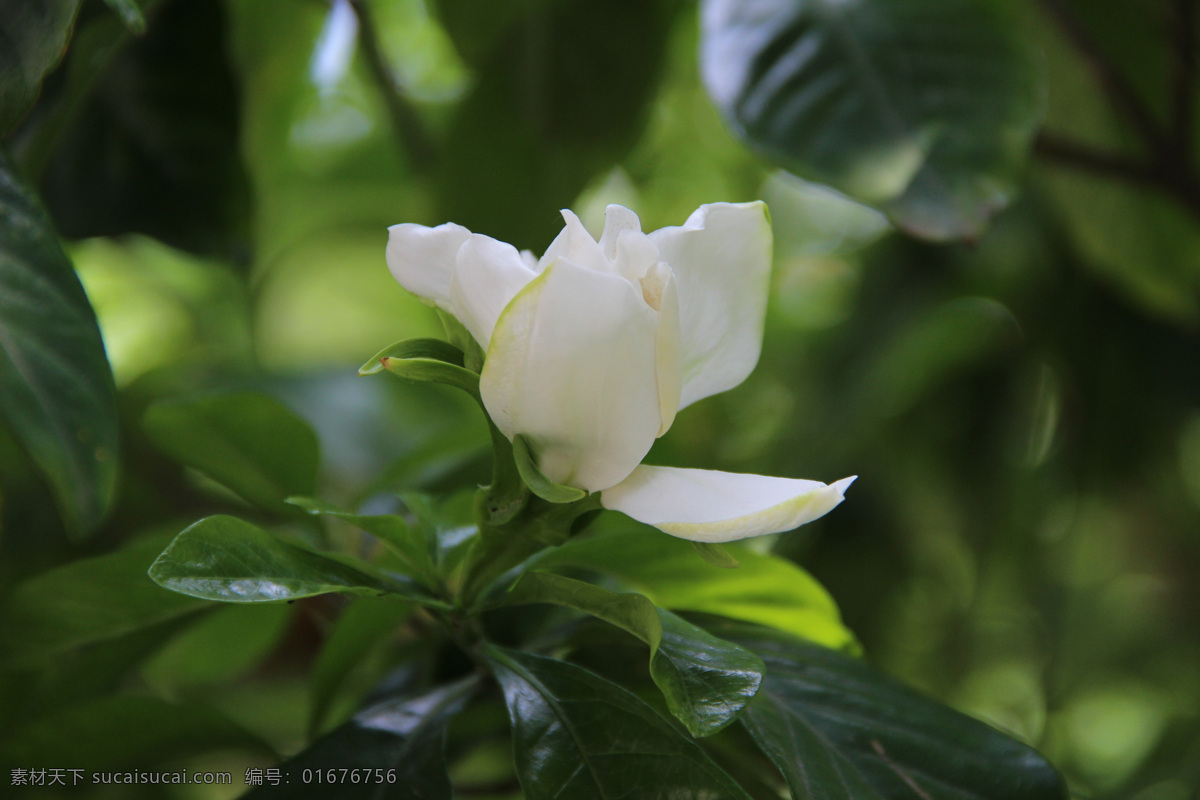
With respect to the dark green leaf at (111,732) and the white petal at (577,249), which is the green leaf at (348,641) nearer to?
the dark green leaf at (111,732)

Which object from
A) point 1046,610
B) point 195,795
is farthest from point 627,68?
point 1046,610

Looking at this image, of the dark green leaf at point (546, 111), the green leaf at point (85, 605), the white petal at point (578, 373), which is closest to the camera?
the white petal at point (578, 373)

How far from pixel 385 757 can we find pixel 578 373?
0.66 feet

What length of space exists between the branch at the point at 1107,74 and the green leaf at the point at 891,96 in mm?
198

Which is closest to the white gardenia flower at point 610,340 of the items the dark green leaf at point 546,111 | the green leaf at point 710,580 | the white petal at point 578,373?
the white petal at point 578,373

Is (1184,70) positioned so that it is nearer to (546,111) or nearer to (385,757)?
(546,111)

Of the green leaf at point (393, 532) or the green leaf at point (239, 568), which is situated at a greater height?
the green leaf at point (239, 568)

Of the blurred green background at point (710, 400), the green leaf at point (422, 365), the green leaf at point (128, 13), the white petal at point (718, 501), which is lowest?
the blurred green background at point (710, 400)

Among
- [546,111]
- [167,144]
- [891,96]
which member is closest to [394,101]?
[546,111]

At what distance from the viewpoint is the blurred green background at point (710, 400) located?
1.95ft

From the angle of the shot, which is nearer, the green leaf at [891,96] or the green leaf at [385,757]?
the green leaf at [385,757]

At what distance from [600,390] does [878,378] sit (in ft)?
2.39

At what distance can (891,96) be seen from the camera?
1.71 feet

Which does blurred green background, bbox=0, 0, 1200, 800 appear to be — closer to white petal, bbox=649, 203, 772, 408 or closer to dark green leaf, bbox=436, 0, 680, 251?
dark green leaf, bbox=436, 0, 680, 251
